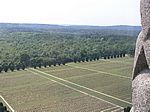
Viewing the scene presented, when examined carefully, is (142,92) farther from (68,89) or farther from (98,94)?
(68,89)

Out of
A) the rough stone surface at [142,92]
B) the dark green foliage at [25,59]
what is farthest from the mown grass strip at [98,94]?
the rough stone surface at [142,92]

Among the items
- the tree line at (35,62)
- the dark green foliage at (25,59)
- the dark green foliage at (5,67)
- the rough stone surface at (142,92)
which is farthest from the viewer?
the dark green foliage at (25,59)

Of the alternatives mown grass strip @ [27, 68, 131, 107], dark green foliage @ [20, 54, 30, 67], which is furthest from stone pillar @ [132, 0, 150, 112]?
dark green foliage @ [20, 54, 30, 67]

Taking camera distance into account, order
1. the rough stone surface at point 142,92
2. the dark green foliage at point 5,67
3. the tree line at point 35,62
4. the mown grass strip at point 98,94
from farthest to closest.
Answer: the tree line at point 35,62 → the dark green foliage at point 5,67 → the mown grass strip at point 98,94 → the rough stone surface at point 142,92

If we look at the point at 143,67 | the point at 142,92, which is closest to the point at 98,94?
the point at 143,67

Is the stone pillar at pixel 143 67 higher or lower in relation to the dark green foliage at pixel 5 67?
higher

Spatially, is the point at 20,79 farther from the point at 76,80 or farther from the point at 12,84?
the point at 76,80

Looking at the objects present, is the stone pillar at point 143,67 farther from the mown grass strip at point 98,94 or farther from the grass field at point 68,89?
the mown grass strip at point 98,94
